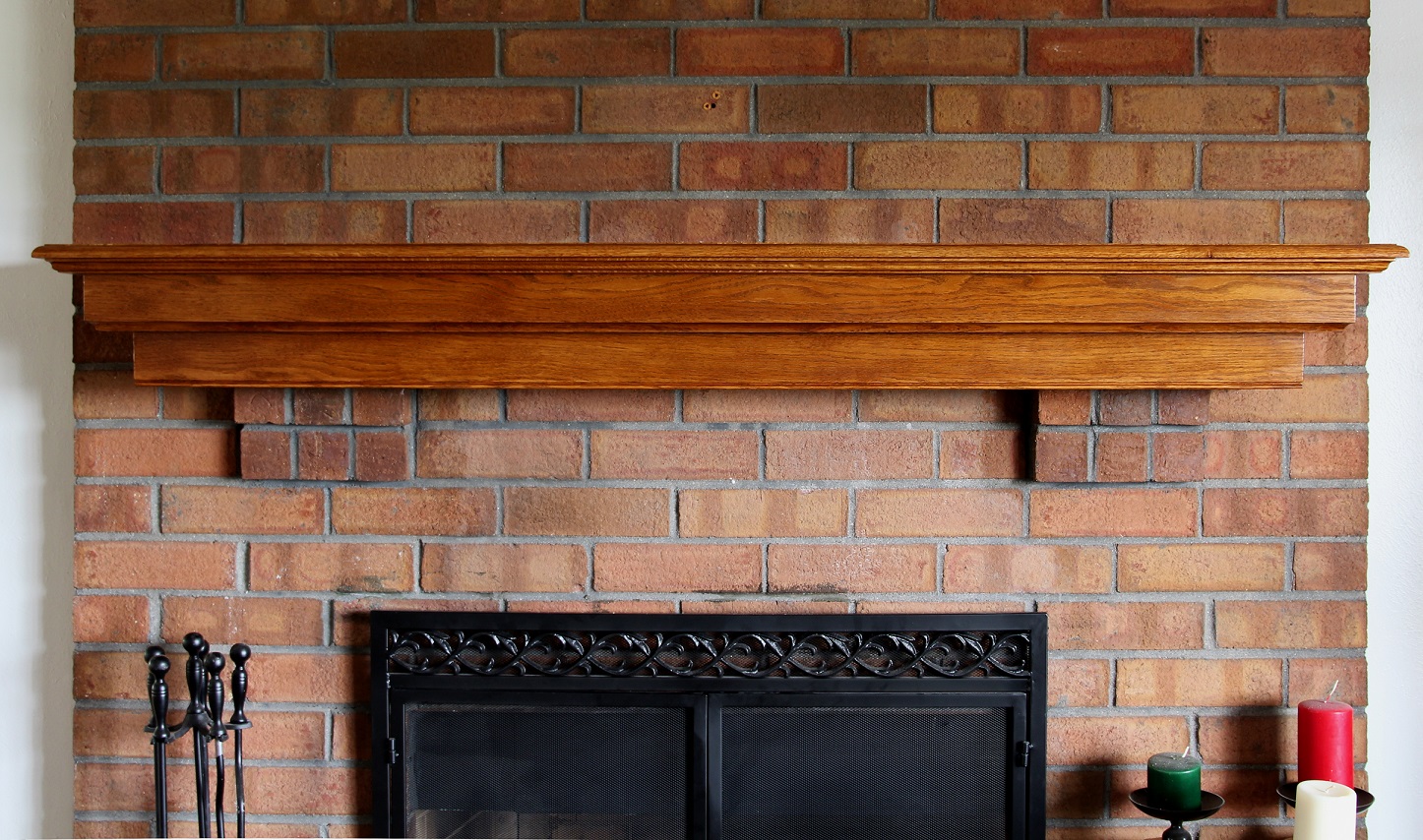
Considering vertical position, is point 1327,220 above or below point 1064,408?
above

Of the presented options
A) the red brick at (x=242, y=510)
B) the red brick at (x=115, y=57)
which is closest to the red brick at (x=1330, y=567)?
the red brick at (x=242, y=510)

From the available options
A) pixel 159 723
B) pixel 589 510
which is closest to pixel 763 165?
pixel 589 510

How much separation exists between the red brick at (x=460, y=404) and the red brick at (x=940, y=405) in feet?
1.76

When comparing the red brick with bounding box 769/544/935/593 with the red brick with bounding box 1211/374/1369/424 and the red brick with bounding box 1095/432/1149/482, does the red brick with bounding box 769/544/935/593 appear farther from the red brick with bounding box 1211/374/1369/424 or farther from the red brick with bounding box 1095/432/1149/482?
the red brick with bounding box 1211/374/1369/424

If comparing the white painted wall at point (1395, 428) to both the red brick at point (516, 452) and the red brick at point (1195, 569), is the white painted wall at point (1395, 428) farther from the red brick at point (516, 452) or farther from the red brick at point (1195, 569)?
the red brick at point (516, 452)

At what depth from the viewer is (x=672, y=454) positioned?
1.44 m

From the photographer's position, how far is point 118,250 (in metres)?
1.29

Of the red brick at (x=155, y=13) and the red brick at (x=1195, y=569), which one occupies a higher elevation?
the red brick at (x=155, y=13)

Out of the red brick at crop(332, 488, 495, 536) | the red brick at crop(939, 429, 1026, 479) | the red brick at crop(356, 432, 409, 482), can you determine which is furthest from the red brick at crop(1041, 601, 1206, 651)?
the red brick at crop(356, 432, 409, 482)

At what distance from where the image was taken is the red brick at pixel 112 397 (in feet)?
4.78

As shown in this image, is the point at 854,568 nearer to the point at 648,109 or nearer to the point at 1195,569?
the point at 1195,569

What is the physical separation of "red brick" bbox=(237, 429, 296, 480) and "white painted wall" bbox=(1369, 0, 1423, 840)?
1.58 meters

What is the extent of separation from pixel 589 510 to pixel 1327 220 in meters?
1.12

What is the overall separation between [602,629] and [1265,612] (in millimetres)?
951
